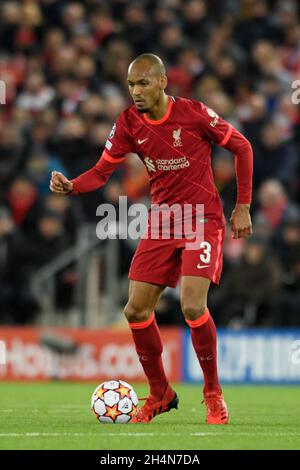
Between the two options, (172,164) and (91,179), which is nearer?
(172,164)

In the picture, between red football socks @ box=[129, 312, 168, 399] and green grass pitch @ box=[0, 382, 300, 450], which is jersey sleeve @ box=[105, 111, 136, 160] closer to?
red football socks @ box=[129, 312, 168, 399]

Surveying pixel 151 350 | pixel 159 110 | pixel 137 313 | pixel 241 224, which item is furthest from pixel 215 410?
pixel 159 110

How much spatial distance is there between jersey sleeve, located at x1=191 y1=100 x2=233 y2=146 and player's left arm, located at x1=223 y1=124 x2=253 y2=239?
38 millimetres

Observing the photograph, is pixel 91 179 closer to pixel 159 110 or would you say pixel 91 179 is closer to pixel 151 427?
pixel 159 110

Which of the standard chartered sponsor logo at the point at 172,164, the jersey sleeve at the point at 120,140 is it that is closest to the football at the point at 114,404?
the standard chartered sponsor logo at the point at 172,164

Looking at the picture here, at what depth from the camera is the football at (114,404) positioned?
25.6 feet

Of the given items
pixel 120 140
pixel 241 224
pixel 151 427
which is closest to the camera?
pixel 151 427

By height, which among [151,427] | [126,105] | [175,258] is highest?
[126,105]

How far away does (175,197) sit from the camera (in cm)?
799

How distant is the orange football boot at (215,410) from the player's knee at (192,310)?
0.53 m

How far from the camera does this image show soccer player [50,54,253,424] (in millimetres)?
7816

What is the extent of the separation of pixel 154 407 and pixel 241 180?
1614 millimetres

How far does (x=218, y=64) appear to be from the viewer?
56.0 ft

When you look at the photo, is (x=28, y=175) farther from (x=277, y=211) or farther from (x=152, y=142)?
(x=152, y=142)
